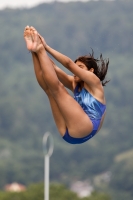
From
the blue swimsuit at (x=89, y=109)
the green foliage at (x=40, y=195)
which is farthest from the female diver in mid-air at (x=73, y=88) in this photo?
the green foliage at (x=40, y=195)

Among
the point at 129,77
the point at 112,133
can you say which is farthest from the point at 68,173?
the point at 129,77

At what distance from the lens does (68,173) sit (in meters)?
80.4

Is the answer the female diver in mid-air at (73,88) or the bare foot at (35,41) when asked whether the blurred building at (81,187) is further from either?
the bare foot at (35,41)

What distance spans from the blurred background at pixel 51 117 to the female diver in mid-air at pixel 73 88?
54111mm

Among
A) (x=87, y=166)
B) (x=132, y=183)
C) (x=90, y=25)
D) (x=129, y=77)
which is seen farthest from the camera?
(x=90, y=25)

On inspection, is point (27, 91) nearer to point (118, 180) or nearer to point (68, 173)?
point (68, 173)

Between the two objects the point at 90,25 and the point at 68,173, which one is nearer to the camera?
the point at 68,173

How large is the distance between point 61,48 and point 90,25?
9949 millimetres

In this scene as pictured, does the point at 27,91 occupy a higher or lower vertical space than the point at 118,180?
higher

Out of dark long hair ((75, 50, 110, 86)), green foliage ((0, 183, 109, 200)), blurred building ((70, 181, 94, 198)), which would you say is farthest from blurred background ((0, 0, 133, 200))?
dark long hair ((75, 50, 110, 86))

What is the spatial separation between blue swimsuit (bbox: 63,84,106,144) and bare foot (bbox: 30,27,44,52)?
0.92m

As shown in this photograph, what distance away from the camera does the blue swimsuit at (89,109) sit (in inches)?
379

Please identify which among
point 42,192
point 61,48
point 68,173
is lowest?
point 42,192

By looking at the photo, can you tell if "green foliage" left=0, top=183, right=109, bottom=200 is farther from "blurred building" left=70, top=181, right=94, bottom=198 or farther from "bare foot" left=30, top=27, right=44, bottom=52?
"blurred building" left=70, top=181, right=94, bottom=198
